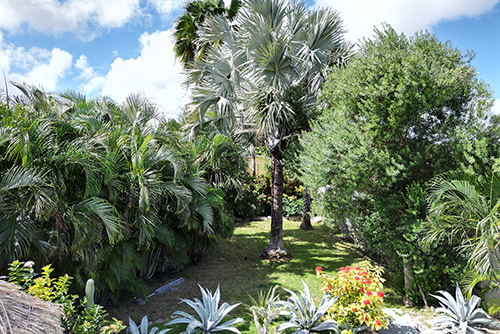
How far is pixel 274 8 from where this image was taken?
707cm

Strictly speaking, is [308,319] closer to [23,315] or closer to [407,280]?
[407,280]

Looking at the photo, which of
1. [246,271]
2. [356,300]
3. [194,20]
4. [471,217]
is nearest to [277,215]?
[246,271]

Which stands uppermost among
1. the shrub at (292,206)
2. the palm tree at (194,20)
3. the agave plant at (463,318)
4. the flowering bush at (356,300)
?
the palm tree at (194,20)

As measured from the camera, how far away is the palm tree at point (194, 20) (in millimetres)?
9875

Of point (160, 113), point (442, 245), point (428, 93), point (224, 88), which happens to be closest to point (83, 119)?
point (160, 113)

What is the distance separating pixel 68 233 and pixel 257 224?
9.35m

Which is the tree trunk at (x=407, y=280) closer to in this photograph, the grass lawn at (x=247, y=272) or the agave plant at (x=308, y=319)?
the grass lawn at (x=247, y=272)

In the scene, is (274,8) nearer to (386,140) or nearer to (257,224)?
(386,140)

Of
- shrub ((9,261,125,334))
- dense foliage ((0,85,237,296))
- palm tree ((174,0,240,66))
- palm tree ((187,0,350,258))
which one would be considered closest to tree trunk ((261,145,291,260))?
palm tree ((187,0,350,258))

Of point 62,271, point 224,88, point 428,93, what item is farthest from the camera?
point 224,88

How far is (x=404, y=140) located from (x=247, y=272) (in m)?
4.80

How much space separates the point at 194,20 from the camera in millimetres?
10102

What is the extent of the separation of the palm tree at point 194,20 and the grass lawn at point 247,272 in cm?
677

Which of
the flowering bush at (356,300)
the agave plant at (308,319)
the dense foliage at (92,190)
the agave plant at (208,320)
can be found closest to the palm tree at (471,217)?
the flowering bush at (356,300)
